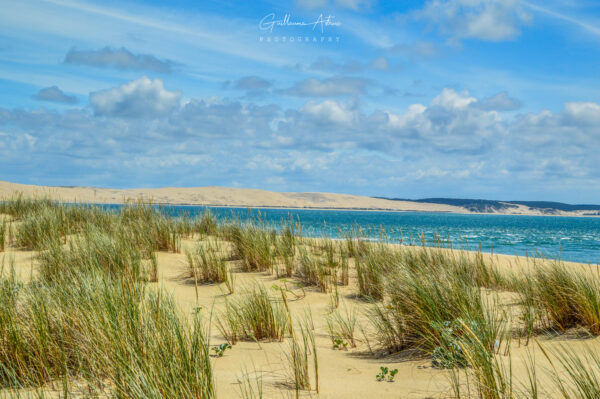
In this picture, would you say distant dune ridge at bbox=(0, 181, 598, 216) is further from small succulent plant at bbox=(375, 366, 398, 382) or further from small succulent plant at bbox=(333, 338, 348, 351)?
small succulent plant at bbox=(375, 366, 398, 382)

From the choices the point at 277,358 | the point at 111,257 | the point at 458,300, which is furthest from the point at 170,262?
the point at 458,300

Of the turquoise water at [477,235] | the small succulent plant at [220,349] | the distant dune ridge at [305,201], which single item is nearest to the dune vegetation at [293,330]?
the small succulent plant at [220,349]

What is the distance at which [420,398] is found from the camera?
2617 mm

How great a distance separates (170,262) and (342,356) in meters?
4.50

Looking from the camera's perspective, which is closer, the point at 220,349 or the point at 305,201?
the point at 220,349

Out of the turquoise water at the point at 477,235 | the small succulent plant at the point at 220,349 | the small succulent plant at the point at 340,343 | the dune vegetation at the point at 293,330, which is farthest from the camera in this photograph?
the turquoise water at the point at 477,235

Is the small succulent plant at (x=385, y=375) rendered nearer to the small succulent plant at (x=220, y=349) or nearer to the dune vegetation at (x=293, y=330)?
the dune vegetation at (x=293, y=330)

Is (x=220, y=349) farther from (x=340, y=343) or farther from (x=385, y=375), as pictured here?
(x=385, y=375)

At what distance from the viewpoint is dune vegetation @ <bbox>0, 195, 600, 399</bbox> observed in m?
2.30

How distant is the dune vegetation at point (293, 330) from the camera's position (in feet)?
7.54

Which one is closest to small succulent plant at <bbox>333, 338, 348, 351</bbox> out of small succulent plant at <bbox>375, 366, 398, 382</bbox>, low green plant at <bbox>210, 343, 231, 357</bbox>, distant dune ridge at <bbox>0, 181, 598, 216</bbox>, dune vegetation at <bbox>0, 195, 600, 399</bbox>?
dune vegetation at <bbox>0, 195, 600, 399</bbox>

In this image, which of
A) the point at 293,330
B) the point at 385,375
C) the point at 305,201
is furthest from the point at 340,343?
the point at 305,201

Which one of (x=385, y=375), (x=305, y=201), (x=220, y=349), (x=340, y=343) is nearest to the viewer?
(x=385, y=375)

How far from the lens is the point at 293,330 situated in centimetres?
350
